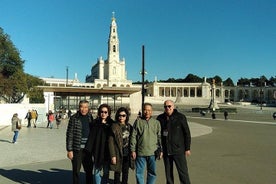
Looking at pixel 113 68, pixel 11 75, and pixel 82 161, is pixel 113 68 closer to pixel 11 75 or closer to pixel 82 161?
pixel 11 75

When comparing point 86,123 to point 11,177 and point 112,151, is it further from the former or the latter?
point 11,177

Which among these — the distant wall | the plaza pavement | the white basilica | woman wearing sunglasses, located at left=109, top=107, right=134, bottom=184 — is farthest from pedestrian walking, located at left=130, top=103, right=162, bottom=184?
the white basilica

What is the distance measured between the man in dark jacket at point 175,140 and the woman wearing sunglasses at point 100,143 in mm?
1034

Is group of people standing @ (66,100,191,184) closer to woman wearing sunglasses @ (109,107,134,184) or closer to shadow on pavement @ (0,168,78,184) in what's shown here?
woman wearing sunglasses @ (109,107,134,184)

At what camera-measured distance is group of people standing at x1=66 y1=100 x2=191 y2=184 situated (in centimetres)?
601

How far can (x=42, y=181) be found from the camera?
7.79 metres

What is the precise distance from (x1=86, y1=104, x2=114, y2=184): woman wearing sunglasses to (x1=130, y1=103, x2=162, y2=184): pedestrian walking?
47 cm

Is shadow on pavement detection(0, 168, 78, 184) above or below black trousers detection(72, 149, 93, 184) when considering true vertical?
below

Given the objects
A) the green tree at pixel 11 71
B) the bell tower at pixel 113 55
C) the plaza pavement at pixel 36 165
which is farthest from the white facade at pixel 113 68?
the plaza pavement at pixel 36 165

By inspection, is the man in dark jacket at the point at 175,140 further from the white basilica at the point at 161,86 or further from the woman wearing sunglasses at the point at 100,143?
the white basilica at the point at 161,86

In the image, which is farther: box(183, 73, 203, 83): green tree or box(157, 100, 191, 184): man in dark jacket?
box(183, 73, 203, 83): green tree

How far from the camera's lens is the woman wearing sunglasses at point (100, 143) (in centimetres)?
601

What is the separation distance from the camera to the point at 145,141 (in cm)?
607

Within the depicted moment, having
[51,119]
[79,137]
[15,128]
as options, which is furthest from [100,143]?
[51,119]
